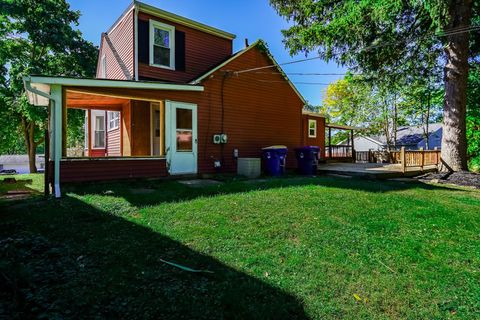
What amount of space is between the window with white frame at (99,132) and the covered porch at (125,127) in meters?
0.53

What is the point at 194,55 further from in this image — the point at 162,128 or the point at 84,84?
the point at 84,84

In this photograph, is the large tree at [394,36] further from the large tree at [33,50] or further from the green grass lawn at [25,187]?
the large tree at [33,50]

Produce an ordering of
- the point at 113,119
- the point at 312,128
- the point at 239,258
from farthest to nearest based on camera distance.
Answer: the point at 312,128, the point at 113,119, the point at 239,258

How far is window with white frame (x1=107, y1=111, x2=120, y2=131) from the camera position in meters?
11.8

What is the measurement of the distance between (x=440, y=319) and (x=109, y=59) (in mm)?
13572

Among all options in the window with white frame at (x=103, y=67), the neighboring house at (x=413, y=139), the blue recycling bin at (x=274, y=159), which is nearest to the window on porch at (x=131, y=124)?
the window with white frame at (x=103, y=67)

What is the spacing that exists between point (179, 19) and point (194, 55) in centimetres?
134

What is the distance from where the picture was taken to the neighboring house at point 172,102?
7.35 meters

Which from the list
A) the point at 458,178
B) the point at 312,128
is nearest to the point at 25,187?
the point at 312,128

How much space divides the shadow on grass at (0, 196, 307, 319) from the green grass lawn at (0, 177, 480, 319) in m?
0.01

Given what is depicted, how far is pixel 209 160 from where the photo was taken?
980cm

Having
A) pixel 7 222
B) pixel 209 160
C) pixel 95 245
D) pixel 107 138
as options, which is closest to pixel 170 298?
pixel 95 245

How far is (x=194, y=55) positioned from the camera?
11.1m

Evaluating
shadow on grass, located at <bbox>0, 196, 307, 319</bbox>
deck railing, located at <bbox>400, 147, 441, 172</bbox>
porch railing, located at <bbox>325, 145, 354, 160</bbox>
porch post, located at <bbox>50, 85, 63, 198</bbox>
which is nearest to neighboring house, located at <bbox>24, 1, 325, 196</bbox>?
porch post, located at <bbox>50, 85, 63, 198</bbox>
